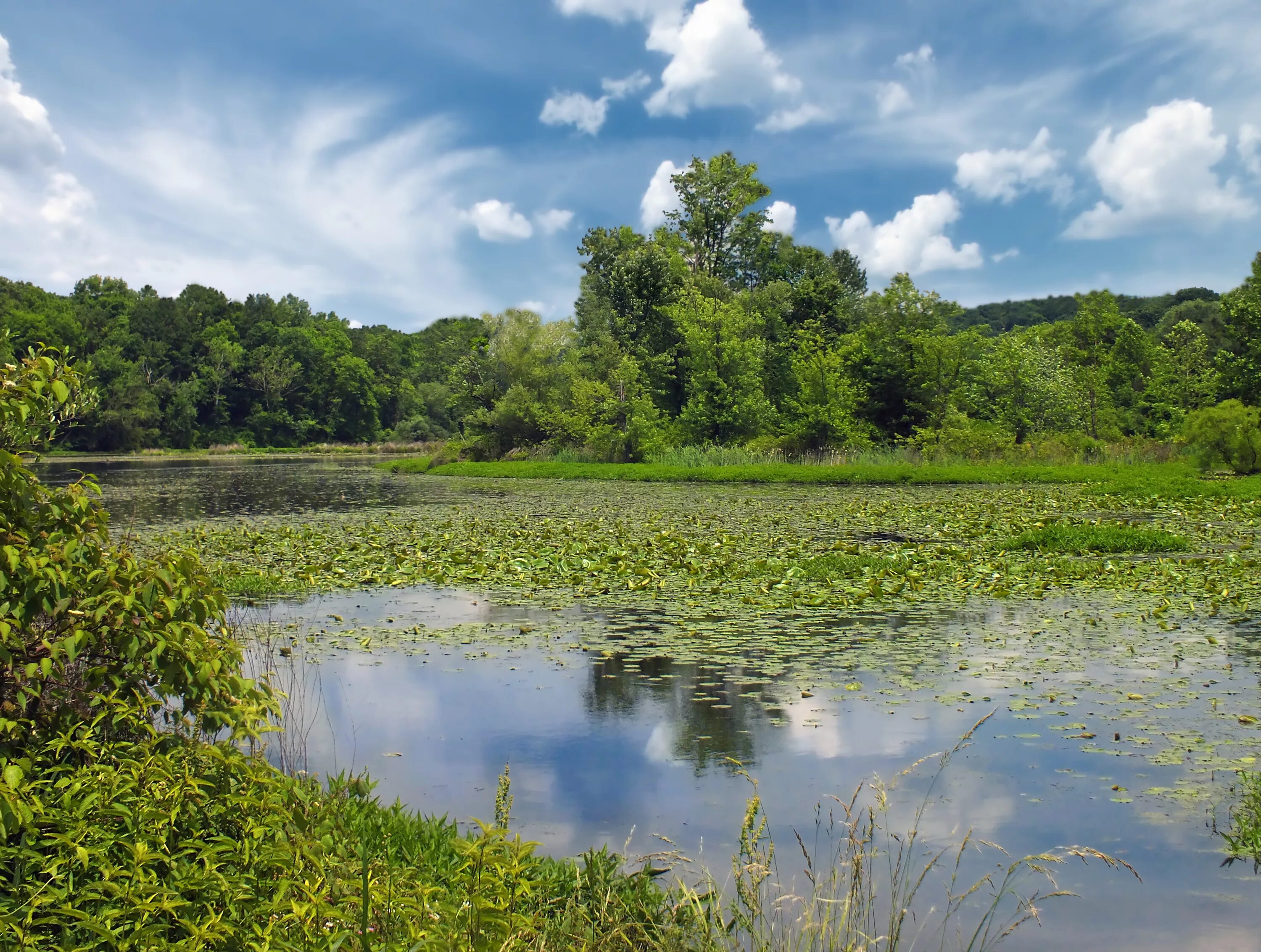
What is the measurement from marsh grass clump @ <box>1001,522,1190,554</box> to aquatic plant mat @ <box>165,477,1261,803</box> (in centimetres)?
34

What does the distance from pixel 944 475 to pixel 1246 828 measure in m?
27.4

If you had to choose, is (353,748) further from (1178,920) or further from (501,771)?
(1178,920)

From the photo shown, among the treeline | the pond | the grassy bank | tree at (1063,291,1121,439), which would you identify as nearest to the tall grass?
the pond

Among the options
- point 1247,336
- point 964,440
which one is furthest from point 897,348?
point 1247,336

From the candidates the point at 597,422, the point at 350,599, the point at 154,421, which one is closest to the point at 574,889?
the point at 350,599

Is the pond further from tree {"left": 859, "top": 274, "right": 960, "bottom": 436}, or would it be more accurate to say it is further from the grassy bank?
tree {"left": 859, "top": 274, "right": 960, "bottom": 436}

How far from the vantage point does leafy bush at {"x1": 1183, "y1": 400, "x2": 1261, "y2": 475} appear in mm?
27719

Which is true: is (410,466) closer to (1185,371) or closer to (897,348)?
(897,348)

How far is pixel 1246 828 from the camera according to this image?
4.55 metres

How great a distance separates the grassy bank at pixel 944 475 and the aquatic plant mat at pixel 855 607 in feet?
11.9

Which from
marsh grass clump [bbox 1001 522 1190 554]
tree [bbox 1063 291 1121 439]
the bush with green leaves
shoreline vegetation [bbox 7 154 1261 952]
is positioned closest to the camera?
the bush with green leaves

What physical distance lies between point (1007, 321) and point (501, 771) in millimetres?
116586

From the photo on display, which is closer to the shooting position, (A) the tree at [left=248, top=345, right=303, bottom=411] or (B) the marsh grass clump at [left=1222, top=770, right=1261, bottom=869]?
(B) the marsh grass clump at [left=1222, top=770, right=1261, bottom=869]

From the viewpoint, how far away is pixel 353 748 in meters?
6.08
